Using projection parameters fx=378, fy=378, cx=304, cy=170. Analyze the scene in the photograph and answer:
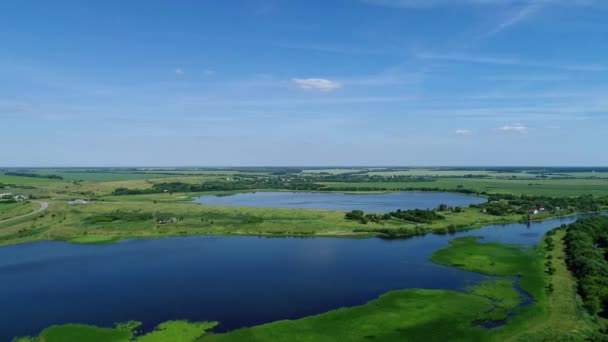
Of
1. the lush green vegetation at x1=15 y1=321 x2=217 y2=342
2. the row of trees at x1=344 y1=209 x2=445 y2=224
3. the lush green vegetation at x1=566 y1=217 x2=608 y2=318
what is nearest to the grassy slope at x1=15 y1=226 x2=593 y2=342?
the lush green vegetation at x1=15 y1=321 x2=217 y2=342

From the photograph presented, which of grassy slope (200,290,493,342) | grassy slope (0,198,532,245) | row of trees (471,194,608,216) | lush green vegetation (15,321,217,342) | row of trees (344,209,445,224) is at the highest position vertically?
row of trees (471,194,608,216)

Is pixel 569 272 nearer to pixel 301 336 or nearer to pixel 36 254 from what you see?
pixel 301 336

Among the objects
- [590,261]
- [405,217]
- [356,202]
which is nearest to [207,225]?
[405,217]

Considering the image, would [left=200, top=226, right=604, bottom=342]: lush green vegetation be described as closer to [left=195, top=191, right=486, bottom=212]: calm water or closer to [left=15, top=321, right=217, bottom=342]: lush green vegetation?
[left=15, top=321, right=217, bottom=342]: lush green vegetation

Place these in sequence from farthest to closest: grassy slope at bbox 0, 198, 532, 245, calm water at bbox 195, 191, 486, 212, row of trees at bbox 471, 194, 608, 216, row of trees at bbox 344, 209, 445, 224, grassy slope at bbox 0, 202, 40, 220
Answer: calm water at bbox 195, 191, 486, 212 < row of trees at bbox 471, 194, 608, 216 < grassy slope at bbox 0, 202, 40, 220 < row of trees at bbox 344, 209, 445, 224 < grassy slope at bbox 0, 198, 532, 245

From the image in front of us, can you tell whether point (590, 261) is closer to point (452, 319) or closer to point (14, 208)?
point (452, 319)

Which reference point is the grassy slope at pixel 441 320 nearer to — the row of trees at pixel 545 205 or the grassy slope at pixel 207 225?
the grassy slope at pixel 207 225
